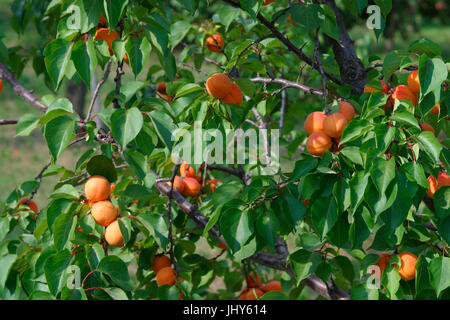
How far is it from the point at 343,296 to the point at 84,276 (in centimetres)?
74

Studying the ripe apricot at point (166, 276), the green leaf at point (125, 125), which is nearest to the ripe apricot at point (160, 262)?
the ripe apricot at point (166, 276)

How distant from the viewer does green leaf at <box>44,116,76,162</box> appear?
965 millimetres

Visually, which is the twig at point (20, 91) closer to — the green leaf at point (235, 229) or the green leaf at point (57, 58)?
the green leaf at point (57, 58)

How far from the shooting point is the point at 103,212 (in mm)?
1070

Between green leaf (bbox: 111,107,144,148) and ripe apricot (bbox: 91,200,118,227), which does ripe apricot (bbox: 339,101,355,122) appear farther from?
ripe apricot (bbox: 91,200,118,227)

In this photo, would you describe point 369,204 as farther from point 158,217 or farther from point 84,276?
point 84,276

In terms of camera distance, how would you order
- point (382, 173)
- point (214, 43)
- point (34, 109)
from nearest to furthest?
point (382, 173) → point (214, 43) → point (34, 109)

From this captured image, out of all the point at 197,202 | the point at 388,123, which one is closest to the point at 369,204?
the point at 388,123

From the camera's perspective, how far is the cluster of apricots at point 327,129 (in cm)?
101

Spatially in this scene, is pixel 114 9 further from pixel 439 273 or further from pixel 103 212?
pixel 439 273

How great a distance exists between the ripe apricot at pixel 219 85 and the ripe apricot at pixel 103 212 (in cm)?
31

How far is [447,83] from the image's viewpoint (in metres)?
1.06

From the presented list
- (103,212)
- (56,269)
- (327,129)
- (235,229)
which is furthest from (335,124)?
(56,269)

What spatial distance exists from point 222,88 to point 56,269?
0.48 metres
